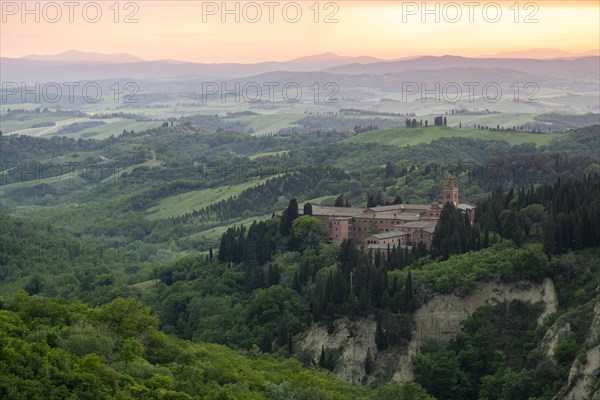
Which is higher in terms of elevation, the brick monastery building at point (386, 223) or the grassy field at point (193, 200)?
the brick monastery building at point (386, 223)

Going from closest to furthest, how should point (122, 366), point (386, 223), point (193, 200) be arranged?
1. point (122, 366)
2. point (386, 223)
3. point (193, 200)

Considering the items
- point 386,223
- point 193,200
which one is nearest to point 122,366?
point 386,223

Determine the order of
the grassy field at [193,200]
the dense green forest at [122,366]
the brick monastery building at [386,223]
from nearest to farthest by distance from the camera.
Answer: the dense green forest at [122,366]
the brick monastery building at [386,223]
the grassy field at [193,200]

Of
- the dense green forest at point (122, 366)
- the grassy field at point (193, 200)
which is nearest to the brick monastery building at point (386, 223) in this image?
the dense green forest at point (122, 366)

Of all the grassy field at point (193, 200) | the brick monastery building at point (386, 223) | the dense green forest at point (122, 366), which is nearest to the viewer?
the dense green forest at point (122, 366)

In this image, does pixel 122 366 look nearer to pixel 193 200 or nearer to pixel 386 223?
pixel 386 223

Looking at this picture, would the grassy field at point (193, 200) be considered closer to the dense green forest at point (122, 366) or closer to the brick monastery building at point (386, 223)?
the brick monastery building at point (386, 223)

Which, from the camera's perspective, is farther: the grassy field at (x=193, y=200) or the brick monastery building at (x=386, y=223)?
the grassy field at (x=193, y=200)
